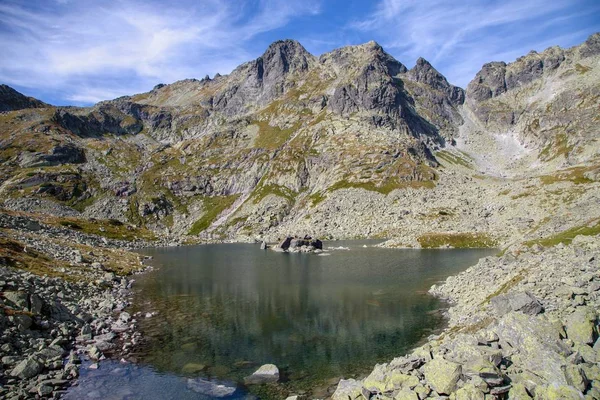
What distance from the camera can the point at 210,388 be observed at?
26.9 meters

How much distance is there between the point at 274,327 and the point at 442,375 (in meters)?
24.8

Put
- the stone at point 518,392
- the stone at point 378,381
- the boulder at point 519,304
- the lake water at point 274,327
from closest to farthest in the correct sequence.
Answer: the stone at point 518,392, the stone at point 378,381, the boulder at point 519,304, the lake water at point 274,327

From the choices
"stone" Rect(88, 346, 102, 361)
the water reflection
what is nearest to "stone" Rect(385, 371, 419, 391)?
the water reflection

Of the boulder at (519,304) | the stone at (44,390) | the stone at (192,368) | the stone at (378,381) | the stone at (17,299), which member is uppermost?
the boulder at (519,304)

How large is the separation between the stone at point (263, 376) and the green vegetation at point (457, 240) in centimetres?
9857

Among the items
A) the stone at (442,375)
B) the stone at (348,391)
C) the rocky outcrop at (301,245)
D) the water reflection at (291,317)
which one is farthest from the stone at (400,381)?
the rocky outcrop at (301,245)

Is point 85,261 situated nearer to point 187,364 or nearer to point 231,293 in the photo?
point 231,293

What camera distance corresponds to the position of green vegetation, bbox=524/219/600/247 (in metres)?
51.4

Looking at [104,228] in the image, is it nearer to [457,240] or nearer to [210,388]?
[457,240]

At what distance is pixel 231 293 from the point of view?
6125 cm

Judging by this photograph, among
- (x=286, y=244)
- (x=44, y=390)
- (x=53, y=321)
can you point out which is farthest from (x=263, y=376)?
(x=286, y=244)

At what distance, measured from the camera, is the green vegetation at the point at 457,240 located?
113 metres

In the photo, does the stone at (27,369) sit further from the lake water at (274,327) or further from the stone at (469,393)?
the stone at (469,393)

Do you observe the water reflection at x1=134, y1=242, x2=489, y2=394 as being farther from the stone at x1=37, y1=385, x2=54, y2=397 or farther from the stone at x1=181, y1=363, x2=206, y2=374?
the stone at x1=37, y1=385, x2=54, y2=397
